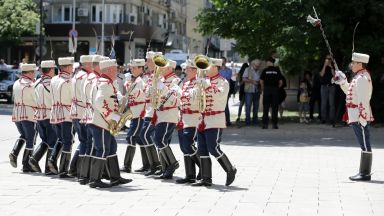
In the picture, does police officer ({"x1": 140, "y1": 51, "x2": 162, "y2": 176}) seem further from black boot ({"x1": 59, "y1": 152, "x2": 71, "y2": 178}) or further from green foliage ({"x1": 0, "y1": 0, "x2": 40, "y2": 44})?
green foliage ({"x1": 0, "y1": 0, "x2": 40, "y2": 44})

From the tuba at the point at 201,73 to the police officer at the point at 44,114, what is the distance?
2869 mm

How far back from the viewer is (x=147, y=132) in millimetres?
13180

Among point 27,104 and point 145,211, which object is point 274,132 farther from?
point 145,211

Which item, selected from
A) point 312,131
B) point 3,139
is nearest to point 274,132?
point 312,131

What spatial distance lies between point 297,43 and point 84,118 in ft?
41.3

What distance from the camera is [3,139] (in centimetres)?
1936

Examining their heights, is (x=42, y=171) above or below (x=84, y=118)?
below

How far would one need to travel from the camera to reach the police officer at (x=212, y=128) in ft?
38.4

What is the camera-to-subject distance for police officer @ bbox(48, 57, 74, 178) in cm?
1273

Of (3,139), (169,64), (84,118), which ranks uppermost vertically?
(169,64)

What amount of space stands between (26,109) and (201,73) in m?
3.44

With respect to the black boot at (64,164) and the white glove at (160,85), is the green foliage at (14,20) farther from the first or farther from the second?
the white glove at (160,85)

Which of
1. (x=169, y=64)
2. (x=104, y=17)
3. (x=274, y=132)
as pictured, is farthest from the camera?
(x=104, y=17)

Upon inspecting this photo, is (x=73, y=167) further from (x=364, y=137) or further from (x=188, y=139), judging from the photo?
(x=364, y=137)
